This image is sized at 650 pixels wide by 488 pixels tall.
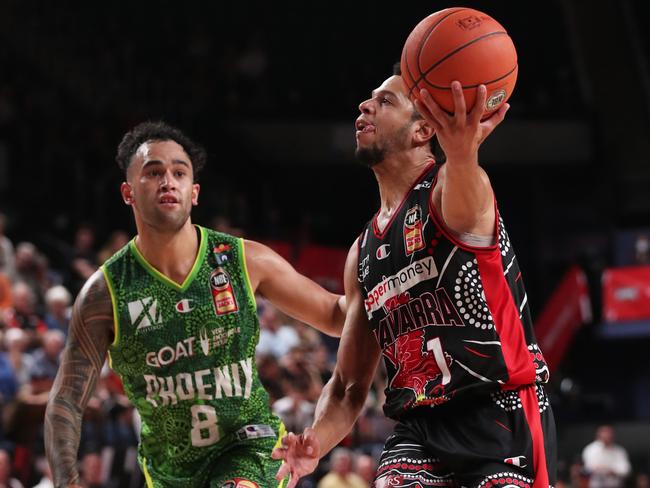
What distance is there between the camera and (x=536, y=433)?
13.3 feet

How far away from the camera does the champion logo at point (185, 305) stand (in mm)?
5195

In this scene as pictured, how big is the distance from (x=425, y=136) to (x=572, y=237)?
2021cm

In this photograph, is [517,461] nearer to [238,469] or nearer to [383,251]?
[383,251]

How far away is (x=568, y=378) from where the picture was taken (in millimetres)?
22938

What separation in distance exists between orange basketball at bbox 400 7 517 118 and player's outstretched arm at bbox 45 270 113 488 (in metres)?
1.88

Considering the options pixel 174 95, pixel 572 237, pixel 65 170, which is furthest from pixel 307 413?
pixel 572 237

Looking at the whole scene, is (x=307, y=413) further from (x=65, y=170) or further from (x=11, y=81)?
(x=11, y=81)

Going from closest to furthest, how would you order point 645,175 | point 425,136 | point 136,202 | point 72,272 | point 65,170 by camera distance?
point 425,136, point 136,202, point 72,272, point 65,170, point 645,175

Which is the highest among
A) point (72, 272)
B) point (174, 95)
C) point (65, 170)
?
point (174, 95)

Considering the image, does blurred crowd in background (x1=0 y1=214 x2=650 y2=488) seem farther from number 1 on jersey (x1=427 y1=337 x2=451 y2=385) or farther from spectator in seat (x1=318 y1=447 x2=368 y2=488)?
number 1 on jersey (x1=427 y1=337 x2=451 y2=385)

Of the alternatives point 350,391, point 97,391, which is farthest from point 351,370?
point 97,391

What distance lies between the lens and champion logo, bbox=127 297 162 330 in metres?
5.16

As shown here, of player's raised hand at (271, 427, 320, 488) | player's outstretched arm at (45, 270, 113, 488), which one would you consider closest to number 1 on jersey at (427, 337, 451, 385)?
player's raised hand at (271, 427, 320, 488)

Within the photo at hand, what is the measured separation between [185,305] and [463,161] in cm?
189
